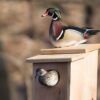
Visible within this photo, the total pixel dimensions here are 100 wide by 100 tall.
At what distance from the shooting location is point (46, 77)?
2146 mm

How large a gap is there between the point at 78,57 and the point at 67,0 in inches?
70.3

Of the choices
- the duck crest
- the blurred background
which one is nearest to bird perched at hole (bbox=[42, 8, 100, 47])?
the duck crest

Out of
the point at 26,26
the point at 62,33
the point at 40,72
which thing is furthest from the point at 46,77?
the point at 26,26

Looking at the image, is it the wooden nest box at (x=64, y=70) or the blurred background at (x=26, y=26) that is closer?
the wooden nest box at (x=64, y=70)

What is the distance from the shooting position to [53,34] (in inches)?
90.7

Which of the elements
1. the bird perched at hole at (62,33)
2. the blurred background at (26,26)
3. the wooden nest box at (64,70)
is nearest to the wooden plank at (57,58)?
the wooden nest box at (64,70)

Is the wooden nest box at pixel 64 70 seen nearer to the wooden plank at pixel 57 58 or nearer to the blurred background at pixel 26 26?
the wooden plank at pixel 57 58

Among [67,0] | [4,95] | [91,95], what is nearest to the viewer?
[91,95]

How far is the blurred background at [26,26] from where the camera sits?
13.0ft

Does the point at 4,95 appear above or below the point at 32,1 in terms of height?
below

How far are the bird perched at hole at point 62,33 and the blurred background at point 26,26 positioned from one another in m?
1.51

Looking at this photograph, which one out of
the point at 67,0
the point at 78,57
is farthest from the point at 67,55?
the point at 67,0

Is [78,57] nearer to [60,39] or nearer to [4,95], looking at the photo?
[60,39]

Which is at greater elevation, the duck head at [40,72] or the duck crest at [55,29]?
the duck crest at [55,29]
